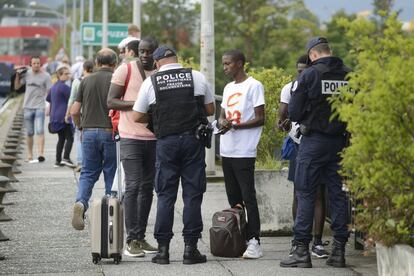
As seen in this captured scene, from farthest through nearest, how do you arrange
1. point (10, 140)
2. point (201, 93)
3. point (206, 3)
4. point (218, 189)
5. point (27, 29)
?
point (27, 29), point (10, 140), point (206, 3), point (218, 189), point (201, 93)

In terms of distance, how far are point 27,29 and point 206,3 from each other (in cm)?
9179

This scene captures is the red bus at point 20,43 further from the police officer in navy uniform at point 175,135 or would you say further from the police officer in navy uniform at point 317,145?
the police officer in navy uniform at point 317,145

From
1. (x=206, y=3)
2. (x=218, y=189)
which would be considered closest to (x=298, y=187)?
(x=218, y=189)

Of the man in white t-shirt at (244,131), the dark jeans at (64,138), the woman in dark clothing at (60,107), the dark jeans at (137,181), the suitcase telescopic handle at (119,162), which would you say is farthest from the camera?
the dark jeans at (64,138)

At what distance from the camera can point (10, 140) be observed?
20.4 metres

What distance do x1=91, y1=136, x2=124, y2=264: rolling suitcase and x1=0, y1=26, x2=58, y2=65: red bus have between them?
282 feet

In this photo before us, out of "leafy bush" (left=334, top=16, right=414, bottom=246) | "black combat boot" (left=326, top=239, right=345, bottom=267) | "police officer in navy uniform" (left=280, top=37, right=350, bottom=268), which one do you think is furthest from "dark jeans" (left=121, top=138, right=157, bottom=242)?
"leafy bush" (left=334, top=16, right=414, bottom=246)

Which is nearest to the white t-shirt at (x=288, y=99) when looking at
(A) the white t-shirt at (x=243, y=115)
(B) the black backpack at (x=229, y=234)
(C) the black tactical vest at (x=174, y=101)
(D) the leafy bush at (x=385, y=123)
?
(A) the white t-shirt at (x=243, y=115)

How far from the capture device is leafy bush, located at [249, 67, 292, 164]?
11.9m

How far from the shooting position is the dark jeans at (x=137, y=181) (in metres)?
9.95

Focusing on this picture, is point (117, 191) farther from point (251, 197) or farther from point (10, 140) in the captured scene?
point (10, 140)

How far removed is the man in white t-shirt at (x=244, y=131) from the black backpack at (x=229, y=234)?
3.1 inches

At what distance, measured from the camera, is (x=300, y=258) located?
919cm

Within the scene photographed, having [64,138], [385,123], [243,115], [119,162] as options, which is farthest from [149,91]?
[64,138]
